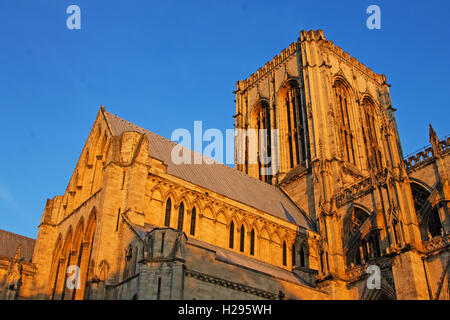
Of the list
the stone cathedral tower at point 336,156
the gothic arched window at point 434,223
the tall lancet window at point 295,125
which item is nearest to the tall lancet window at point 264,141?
the stone cathedral tower at point 336,156

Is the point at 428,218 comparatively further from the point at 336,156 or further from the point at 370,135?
the point at 370,135

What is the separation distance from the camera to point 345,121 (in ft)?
158

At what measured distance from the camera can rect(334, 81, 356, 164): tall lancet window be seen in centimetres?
4588

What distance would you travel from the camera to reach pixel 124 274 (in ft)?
79.5

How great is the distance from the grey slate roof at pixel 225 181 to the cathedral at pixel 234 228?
156 mm

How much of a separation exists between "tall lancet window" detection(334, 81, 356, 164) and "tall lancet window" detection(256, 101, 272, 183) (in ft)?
24.3

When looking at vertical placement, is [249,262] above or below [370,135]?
below

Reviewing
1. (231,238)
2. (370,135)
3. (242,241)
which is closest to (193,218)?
(231,238)

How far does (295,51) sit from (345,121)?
9448mm

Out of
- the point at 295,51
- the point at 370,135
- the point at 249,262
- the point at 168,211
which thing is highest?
the point at 295,51
